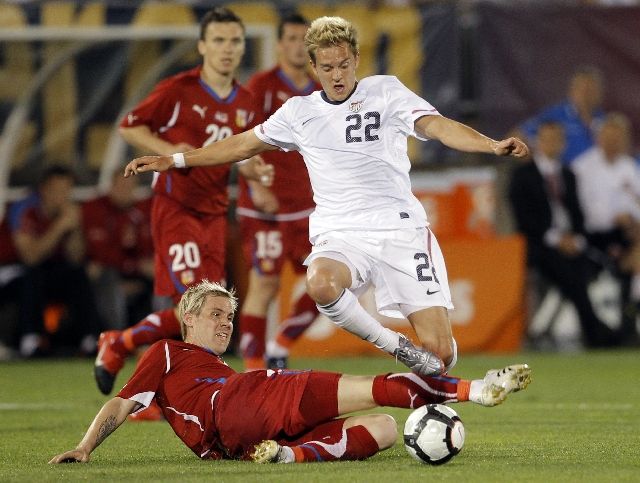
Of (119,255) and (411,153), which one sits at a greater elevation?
(411,153)

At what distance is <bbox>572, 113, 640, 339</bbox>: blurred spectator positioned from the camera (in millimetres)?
15250

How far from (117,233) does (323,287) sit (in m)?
7.83

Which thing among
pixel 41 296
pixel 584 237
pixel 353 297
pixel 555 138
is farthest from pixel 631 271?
pixel 353 297

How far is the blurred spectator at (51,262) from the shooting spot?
14.2 meters

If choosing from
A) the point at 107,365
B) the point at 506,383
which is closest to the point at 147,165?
the point at 506,383

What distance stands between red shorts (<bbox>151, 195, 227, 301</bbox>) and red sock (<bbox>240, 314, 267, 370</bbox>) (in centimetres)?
110

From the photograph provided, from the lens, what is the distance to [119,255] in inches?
574

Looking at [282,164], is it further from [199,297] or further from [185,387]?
[185,387]

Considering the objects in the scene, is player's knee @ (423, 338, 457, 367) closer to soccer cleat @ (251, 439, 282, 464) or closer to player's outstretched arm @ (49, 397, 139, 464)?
soccer cleat @ (251, 439, 282, 464)

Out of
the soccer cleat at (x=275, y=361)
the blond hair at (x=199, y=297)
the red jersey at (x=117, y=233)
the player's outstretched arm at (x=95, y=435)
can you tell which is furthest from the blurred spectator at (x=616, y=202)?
the player's outstretched arm at (x=95, y=435)

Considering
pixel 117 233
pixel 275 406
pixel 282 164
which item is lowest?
pixel 117 233

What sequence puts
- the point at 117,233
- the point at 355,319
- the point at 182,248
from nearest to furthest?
the point at 355,319, the point at 182,248, the point at 117,233

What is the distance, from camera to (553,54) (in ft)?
50.3

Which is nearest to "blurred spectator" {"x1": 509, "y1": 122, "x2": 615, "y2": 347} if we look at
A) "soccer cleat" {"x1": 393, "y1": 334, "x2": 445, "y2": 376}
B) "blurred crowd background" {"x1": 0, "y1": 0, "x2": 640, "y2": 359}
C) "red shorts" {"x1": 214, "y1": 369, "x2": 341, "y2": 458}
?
"blurred crowd background" {"x1": 0, "y1": 0, "x2": 640, "y2": 359}
